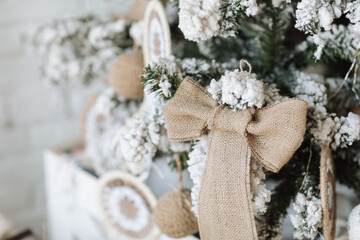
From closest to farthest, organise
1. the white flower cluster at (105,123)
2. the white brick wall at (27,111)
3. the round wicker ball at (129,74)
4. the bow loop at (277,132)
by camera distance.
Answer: the bow loop at (277,132) < the round wicker ball at (129,74) < the white flower cluster at (105,123) < the white brick wall at (27,111)

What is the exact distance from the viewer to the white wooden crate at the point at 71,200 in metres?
0.89

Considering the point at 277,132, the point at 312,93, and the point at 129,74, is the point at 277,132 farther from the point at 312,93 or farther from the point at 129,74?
the point at 129,74

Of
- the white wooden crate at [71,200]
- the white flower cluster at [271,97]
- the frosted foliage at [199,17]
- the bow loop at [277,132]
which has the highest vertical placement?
the frosted foliage at [199,17]

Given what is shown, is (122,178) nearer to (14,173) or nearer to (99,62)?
(99,62)

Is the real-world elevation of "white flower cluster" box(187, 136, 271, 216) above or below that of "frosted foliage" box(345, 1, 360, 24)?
below

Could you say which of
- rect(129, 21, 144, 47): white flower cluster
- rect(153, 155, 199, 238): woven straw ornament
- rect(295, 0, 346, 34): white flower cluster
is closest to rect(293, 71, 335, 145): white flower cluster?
rect(295, 0, 346, 34): white flower cluster

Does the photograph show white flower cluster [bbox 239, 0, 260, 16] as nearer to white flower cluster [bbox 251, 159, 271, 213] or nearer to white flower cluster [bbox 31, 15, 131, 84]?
white flower cluster [bbox 251, 159, 271, 213]

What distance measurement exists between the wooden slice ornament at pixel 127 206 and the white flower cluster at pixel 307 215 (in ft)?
1.01

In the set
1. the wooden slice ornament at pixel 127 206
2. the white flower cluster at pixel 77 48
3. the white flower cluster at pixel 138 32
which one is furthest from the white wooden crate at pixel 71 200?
the white flower cluster at pixel 138 32

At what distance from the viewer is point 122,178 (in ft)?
2.57

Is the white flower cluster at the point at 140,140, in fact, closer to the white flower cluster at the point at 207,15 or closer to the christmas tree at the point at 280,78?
the christmas tree at the point at 280,78

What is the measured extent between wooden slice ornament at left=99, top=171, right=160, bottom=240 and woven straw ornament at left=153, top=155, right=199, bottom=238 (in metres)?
0.11

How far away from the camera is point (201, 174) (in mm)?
502

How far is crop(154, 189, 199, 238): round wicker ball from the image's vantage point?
62cm
